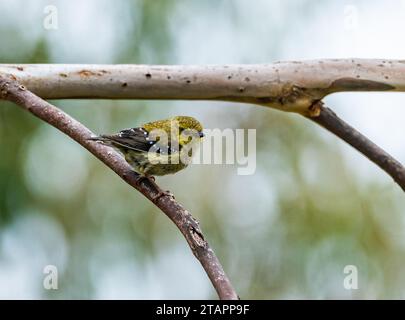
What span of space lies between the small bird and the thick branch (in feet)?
0.52

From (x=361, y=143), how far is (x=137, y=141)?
108 cm

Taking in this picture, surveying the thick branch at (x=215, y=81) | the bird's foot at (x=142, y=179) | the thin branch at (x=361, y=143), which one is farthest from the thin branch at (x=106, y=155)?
the thin branch at (x=361, y=143)

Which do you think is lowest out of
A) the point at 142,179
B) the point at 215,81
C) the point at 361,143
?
the point at 142,179

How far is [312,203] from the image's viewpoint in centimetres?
659

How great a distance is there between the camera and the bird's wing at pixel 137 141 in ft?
11.5

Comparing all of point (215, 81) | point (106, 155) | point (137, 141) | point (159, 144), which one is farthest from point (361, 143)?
point (106, 155)

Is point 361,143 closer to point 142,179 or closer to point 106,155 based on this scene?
point 142,179

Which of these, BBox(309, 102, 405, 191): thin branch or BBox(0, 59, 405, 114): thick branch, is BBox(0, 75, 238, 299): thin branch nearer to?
BBox(0, 59, 405, 114): thick branch

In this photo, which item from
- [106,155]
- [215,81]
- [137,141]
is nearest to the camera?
[106,155]

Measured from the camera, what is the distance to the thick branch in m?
3.74

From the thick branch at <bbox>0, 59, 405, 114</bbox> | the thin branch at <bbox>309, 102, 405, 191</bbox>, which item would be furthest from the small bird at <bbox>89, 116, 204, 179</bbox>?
the thin branch at <bbox>309, 102, 405, 191</bbox>

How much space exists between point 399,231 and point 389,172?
10.2 feet

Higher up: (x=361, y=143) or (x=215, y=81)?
(x=215, y=81)

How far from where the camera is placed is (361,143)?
12.0 feet
